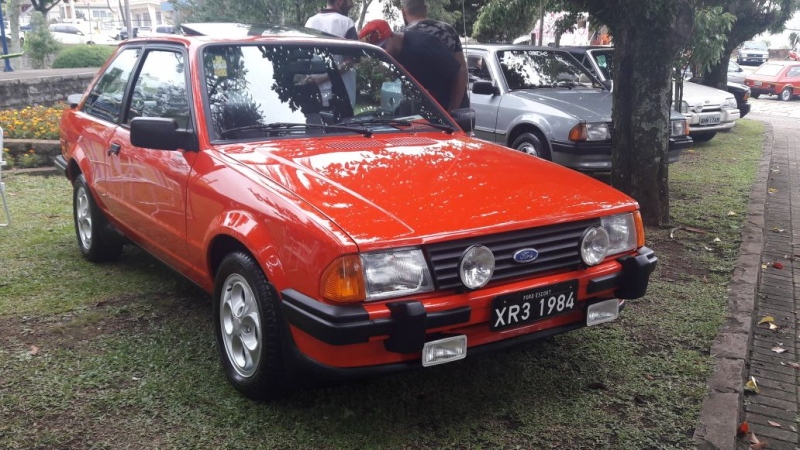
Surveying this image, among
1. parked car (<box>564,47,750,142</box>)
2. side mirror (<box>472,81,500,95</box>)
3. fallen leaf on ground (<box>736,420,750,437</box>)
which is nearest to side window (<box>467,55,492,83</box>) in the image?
side mirror (<box>472,81,500,95</box>)

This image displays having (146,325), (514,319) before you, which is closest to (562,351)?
(514,319)

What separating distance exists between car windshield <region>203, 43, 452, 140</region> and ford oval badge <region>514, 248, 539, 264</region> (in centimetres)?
143

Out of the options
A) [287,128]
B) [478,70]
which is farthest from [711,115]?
[287,128]

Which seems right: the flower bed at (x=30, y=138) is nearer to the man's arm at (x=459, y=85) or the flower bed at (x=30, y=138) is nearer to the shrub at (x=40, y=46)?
the man's arm at (x=459, y=85)

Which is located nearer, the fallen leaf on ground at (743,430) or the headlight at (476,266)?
the headlight at (476,266)

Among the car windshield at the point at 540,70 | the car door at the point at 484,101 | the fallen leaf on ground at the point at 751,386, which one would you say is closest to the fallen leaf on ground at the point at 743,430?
the fallen leaf on ground at the point at 751,386

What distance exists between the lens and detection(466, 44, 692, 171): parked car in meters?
7.67

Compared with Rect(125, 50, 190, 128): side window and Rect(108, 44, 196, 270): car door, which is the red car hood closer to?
Rect(108, 44, 196, 270): car door

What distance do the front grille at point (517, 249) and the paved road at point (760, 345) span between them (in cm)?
99

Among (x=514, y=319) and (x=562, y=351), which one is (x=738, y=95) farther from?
(x=514, y=319)

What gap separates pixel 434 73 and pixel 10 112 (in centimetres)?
701

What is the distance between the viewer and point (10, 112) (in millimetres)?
10055

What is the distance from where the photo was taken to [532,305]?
304 cm

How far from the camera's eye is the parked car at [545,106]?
767 cm
